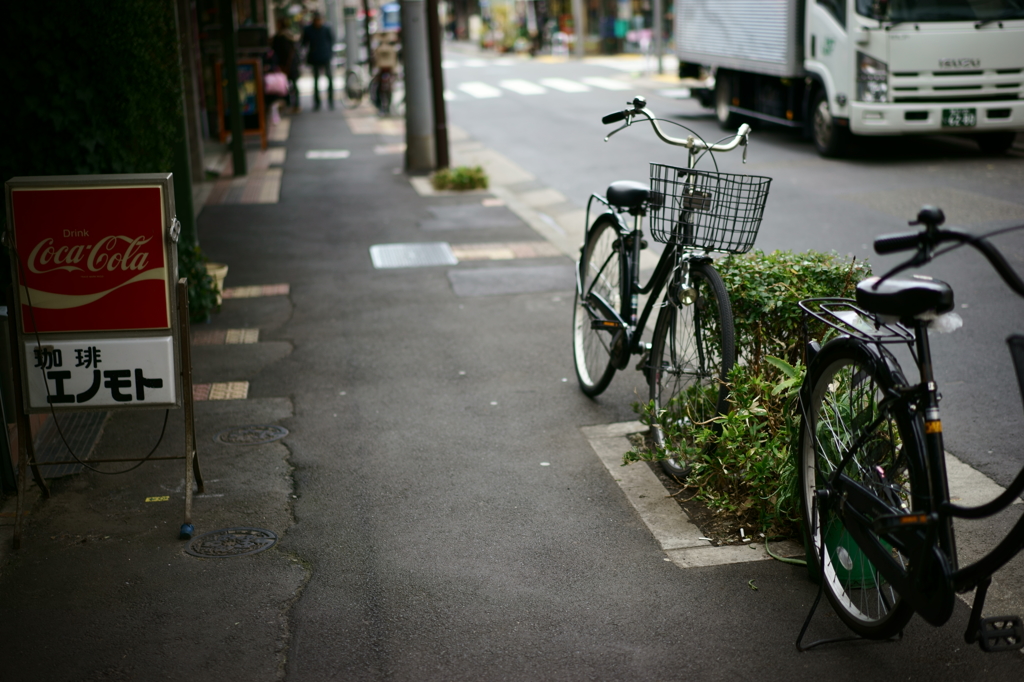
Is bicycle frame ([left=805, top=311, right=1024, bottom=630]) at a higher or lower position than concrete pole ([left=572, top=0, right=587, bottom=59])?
lower

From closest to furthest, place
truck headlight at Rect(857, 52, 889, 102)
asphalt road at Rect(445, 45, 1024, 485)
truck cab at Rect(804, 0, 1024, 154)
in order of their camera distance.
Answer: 1. asphalt road at Rect(445, 45, 1024, 485)
2. truck cab at Rect(804, 0, 1024, 154)
3. truck headlight at Rect(857, 52, 889, 102)

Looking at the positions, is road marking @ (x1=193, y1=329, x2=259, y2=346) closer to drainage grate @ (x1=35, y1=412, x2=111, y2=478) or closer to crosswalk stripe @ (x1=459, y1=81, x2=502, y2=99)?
drainage grate @ (x1=35, y1=412, x2=111, y2=478)

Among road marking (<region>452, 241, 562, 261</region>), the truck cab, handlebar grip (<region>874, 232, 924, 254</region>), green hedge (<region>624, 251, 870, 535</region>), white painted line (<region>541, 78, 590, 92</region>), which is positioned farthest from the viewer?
white painted line (<region>541, 78, 590, 92</region>)

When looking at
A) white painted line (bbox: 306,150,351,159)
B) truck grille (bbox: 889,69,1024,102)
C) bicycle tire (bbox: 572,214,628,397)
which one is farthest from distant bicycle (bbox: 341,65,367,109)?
bicycle tire (bbox: 572,214,628,397)

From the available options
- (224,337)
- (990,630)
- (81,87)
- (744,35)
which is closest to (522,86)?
(744,35)

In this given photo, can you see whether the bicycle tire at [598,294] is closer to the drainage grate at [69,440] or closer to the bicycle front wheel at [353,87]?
the drainage grate at [69,440]

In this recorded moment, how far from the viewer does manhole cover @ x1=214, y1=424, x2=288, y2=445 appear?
523cm

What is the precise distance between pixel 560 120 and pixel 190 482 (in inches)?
701

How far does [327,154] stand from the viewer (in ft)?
57.6

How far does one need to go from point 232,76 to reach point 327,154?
3482 mm

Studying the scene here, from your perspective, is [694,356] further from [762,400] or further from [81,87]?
[81,87]

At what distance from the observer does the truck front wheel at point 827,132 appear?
1476 cm

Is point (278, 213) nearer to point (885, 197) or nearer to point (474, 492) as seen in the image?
point (885, 197)

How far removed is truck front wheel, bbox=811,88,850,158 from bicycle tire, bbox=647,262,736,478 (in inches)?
434
